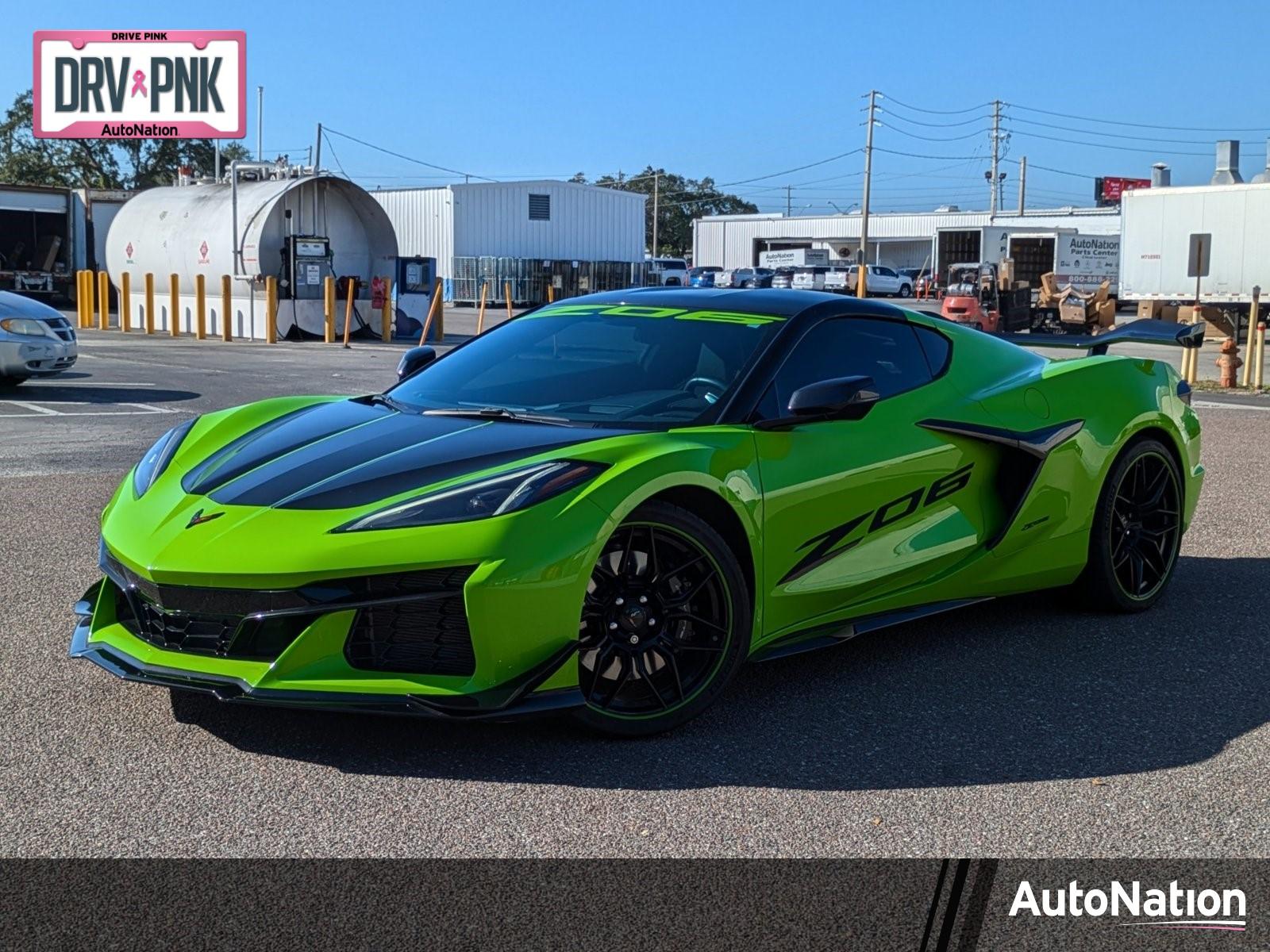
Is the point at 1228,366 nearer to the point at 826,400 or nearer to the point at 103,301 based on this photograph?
the point at 826,400

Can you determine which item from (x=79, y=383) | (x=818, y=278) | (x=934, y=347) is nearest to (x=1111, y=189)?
(x=818, y=278)

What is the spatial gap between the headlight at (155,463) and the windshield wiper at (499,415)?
85 cm

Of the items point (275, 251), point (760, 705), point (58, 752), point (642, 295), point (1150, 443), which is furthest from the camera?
point (275, 251)

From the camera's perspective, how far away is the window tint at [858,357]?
4.94 metres

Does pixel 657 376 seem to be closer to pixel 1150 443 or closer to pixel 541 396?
pixel 541 396

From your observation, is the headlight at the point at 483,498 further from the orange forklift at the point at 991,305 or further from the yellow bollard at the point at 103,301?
the yellow bollard at the point at 103,301

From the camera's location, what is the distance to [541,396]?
193 inches

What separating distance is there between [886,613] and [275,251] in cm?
2414

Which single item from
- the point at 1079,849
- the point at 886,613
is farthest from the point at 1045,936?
the point at 886,613

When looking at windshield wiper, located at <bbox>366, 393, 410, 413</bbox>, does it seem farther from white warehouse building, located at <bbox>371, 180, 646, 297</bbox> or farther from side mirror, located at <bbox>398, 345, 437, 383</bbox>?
white warehouse building, located at <bbox>371, 180, 646, 297</bbox>

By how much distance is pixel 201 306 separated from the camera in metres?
27.9

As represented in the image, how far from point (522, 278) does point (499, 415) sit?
1882 inches

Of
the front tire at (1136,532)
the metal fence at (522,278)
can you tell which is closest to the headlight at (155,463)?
the front tire at (1136,532)

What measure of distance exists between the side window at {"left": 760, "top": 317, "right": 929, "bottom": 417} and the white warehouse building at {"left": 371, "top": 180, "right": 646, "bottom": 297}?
48.7m
